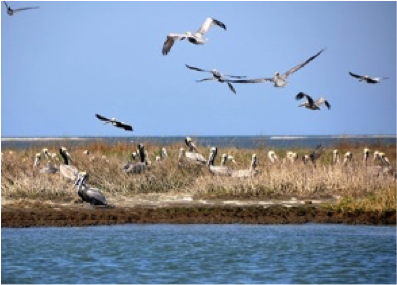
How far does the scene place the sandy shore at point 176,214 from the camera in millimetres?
21328

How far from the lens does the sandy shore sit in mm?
21328

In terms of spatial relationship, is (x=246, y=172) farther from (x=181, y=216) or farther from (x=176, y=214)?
(x=181, y=216)

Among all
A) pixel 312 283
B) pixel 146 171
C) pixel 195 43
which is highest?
pixel 195 43

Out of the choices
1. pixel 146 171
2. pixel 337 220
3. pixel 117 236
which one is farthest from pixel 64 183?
pixel 337 220

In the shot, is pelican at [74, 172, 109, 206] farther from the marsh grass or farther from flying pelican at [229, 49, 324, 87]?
flying pelican at [229, 49, 324, 87]

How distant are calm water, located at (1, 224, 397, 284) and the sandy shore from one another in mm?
480

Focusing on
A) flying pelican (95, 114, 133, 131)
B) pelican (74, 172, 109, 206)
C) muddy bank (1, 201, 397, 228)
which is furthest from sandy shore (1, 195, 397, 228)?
flying pelican (95, 114, 133, 131)

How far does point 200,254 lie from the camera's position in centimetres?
1819

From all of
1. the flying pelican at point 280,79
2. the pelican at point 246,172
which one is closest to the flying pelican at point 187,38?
the flying pelican at point 280,79

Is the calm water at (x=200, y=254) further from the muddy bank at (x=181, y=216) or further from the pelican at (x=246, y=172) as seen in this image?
the pelican at (x=246, y=172)

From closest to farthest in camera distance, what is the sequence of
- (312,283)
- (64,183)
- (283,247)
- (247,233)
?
(312,283) < (283,247) < (247,233) < (64,183)

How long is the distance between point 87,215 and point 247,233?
3.84 metres

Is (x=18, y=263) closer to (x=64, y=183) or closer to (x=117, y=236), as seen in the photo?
(x=117, y=236)

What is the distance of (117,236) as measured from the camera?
1980 centimetres
